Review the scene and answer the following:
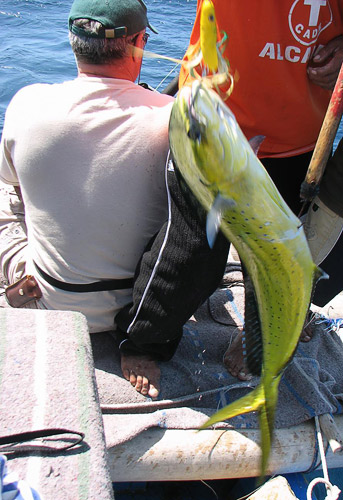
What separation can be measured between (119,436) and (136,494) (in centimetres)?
62

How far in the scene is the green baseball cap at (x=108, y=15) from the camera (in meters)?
1.92

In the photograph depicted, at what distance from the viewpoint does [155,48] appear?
9.40 metres

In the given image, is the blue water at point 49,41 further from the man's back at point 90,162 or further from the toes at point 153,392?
the toes at point 153,392

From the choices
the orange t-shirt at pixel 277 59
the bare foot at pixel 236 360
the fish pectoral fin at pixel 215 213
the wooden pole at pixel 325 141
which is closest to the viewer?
the fish pectoral fin at pixel 215 213

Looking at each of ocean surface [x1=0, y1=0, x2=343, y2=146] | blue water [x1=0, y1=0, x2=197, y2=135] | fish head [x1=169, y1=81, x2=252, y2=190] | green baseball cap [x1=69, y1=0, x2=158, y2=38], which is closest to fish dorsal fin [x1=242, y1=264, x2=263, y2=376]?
fish head [x1=169, y1=81, x2=252, y2=190]

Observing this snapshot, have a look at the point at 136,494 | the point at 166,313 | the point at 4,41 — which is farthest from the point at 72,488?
the point at 4,41

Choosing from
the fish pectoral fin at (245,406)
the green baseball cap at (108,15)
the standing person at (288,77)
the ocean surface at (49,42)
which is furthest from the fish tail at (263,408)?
the ocean surface at (49,42)

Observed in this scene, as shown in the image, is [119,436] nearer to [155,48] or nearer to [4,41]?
[155,48]

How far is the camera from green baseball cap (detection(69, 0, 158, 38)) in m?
1.92

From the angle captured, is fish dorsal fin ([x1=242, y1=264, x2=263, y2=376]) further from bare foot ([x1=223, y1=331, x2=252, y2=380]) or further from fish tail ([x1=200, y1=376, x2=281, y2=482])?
bare foot ([x1=223, y1=331, x2=252, y2=380])

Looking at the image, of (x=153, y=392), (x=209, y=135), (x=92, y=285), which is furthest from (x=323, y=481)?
(x=209, y=135)

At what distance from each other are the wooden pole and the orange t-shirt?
21.5 inches

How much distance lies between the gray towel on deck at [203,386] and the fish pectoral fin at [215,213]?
112 centimetres

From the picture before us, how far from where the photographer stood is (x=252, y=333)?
167 cm
